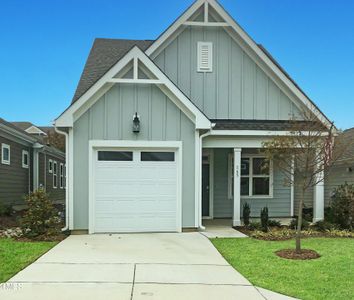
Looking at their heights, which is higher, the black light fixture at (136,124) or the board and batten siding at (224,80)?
the board and batten siding at (224,80)

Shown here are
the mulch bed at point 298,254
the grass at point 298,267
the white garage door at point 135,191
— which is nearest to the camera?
the grass at point 298,267

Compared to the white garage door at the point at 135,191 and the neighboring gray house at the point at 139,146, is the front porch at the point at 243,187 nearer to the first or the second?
the neighboring gray house at the point at 139,146

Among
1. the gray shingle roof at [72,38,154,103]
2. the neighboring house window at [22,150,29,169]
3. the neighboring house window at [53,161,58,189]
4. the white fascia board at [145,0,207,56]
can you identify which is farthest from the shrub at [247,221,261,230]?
the neighboring house window at [53,161,58,189]

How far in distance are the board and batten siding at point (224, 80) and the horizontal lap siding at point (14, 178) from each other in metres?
7.98

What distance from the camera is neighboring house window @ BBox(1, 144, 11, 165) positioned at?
1729 cm

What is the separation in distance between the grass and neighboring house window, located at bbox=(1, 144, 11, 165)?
33.8 ft

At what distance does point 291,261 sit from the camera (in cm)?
866

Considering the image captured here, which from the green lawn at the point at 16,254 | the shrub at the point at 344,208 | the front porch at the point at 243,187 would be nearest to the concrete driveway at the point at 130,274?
the green lawn at the point at 16,254

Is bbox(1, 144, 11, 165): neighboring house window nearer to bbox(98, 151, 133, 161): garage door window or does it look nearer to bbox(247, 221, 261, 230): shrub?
bbox(98, 151, 133, 161): garage door window

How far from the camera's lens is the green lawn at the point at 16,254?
7505 millimetres

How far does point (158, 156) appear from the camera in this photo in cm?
1275

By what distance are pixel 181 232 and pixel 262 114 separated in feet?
17.0

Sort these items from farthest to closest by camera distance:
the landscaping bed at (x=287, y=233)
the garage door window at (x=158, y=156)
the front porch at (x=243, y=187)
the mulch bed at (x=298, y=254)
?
the front porch at (x=243, y=187)
the garage door window at (x=158, y=156)
the landscaping bed at (x=287, y=233)
the mulch bed at (x=298, y=254)

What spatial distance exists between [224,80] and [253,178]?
3.95m
